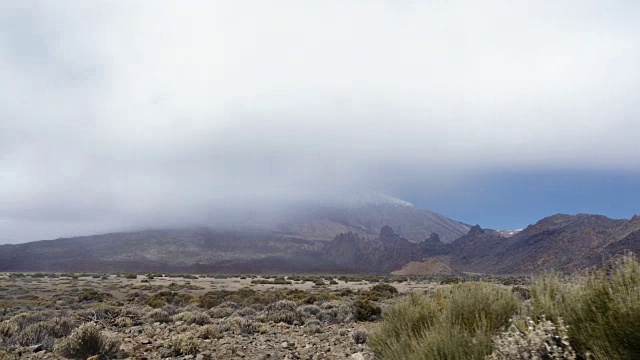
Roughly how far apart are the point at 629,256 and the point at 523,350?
1.96m

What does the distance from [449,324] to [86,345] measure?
8.26 m

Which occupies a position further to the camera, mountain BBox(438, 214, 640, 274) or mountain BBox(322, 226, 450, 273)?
mountain BBox(322, 226, 450, 273)

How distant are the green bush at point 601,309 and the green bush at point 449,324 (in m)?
0.62

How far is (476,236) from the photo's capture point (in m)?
158

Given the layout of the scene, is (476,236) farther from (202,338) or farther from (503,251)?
(202,338)

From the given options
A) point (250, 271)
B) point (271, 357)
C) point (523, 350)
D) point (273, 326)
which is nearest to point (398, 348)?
point (523, 350)

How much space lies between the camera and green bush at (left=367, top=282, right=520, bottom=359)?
15.2 feet

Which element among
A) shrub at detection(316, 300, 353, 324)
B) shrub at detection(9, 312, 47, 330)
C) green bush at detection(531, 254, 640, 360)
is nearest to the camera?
green bush at detection(531, 254, 640, 360)

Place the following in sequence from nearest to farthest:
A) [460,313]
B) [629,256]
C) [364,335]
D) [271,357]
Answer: [629,256] < [460,313] < [271,357] < [364,335]

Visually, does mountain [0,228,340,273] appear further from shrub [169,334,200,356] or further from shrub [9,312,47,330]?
shrub [169,334,200,356]

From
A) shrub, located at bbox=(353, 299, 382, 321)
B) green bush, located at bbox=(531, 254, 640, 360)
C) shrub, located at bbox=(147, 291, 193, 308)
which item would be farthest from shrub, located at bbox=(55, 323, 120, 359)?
shrub, located at bbox=(147, 291, 193, 308)

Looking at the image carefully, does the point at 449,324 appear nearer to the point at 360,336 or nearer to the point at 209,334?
the point at 360,336

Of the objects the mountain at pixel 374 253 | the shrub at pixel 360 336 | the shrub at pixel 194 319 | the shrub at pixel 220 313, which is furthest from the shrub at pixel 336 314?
the mountain at pixel 374 253

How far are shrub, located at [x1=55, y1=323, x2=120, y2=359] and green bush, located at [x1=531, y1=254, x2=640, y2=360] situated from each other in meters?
8.72
